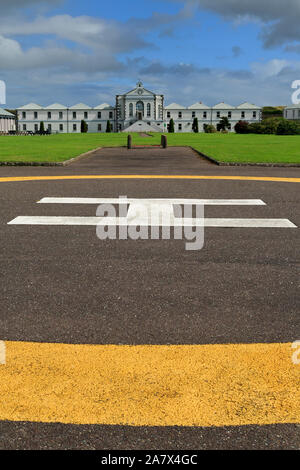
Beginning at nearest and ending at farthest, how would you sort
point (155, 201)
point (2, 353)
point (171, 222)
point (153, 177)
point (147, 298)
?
point (2, 353) < point (147, 298) < point (171, 222) < point (155, 201) < point (153, 177)

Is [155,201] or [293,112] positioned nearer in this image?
[155,201]

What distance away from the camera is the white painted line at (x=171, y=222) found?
24.7 feet

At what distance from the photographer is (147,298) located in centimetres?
446

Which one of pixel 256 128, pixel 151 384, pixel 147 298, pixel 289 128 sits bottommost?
pixel 151 384

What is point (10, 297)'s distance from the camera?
4.45 meters

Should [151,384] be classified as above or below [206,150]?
below

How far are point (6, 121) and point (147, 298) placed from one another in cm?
12946

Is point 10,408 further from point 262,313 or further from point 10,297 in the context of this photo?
point 262,313

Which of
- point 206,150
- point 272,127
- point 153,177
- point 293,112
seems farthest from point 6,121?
point 153,177

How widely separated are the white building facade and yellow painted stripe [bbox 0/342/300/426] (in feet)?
394

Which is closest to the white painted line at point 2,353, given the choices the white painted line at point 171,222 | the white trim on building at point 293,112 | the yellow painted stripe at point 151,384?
the yellow painted stripe at point 151,384

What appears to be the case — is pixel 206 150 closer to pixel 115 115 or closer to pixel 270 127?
pixel 270 127

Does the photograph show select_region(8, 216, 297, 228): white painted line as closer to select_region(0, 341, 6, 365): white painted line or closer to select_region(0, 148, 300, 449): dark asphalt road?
select_region(0, 148, 300, 449): dark asphalt road
